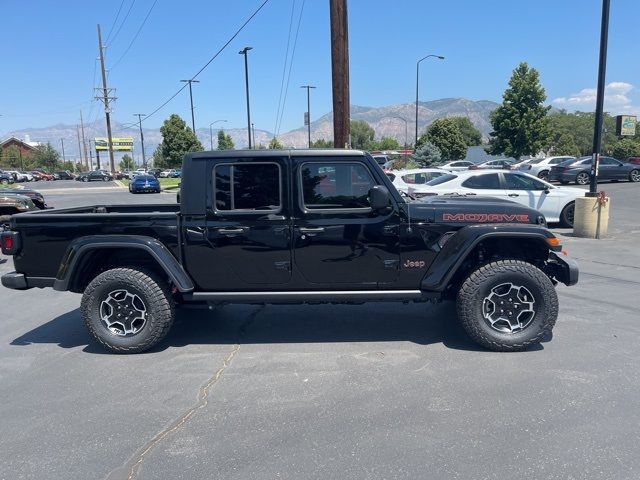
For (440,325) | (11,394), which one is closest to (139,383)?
(11,394)

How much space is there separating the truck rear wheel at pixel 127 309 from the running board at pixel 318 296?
0.27 meters

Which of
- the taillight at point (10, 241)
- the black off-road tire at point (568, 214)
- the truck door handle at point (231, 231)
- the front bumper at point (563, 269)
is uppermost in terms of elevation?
the truck door handle at point (231, 231)

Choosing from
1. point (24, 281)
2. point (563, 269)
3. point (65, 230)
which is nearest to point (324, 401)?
point (563, 269)

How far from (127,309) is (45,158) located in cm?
11092

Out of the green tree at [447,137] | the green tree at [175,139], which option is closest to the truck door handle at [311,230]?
the green tree at [175,139]

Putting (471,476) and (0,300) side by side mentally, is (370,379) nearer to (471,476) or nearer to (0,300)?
(471,476)

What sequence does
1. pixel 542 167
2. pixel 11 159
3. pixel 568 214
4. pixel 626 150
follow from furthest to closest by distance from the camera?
pixel 11 159, pixel 626 150, pixel 542 167, pixel 568 214

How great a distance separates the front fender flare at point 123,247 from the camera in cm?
463

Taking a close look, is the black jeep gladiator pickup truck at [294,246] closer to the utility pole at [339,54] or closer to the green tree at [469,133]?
the utility pole at [339,54]

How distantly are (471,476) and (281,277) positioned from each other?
8.01 ft

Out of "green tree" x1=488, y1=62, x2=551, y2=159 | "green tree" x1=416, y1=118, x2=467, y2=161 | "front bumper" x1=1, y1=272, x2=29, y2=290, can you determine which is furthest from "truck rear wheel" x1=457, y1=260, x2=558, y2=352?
"green tree" x1=416, y1=118, x2=467, y2=161

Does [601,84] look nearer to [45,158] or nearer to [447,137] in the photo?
[447,137]

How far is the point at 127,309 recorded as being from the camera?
192 inches

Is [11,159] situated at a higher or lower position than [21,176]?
higher
